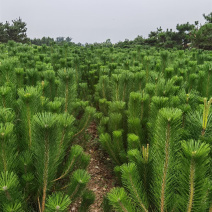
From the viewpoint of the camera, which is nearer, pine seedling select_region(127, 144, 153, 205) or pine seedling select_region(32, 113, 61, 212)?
pine seedling select_region(32, 113, 61, 212)

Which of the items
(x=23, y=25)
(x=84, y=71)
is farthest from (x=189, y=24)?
(x=23, y=25)

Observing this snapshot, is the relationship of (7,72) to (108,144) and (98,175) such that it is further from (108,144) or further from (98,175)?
(98,175)

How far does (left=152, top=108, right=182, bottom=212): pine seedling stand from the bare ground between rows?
3.88 ft

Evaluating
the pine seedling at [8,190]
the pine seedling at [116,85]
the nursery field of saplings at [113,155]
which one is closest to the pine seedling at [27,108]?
the nursery field of saplings at [113,155]

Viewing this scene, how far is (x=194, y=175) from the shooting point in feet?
3.52

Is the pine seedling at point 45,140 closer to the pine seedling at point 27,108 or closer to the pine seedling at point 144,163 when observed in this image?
the pine seedling at point 27,108

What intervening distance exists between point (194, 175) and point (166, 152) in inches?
7.6

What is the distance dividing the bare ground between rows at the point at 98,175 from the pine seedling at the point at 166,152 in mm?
1182

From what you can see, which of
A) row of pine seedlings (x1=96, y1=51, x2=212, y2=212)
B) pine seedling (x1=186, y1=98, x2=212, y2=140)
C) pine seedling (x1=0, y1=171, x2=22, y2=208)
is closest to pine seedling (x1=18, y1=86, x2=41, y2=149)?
pine seedling (x1=0, y1=171, x2=22, y2=208)

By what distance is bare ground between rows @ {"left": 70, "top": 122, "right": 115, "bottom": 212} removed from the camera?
2.35 m

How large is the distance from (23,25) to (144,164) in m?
36.8

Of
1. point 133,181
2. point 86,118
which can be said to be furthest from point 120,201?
point 86,118

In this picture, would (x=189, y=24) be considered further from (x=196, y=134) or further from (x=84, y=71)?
(x=196, y=134)

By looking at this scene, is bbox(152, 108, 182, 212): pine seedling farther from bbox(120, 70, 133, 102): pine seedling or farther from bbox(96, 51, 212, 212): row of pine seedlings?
bbox(120, 70, 133, 102): pine seedling
